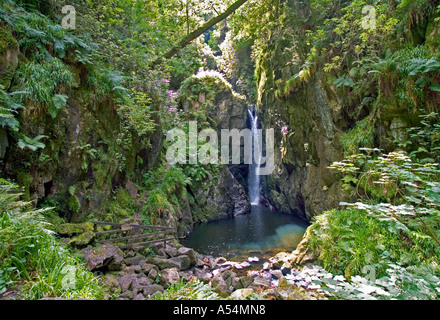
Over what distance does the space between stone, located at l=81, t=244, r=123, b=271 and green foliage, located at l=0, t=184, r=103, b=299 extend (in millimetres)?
1451

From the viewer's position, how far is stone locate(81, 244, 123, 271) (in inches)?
173

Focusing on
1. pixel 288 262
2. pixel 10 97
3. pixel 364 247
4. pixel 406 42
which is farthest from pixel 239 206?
pixel 10 97

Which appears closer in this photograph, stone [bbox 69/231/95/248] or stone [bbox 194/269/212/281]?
stone [bbox 69/231/95/248]

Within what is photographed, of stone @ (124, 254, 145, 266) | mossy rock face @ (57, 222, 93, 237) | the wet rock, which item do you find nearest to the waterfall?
the wet rock

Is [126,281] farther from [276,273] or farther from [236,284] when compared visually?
[276,273]

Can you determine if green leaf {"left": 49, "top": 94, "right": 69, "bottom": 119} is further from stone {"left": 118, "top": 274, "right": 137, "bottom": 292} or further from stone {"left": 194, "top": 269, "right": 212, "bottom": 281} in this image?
stone {"left": 194, "top": 269, "right": 212, "bottom": 281}

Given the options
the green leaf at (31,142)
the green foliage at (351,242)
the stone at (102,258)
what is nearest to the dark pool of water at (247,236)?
the green foliage at (351,242)

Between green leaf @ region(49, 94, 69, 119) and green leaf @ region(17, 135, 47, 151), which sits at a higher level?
green leaf @ region(49, 94, 69, 119)

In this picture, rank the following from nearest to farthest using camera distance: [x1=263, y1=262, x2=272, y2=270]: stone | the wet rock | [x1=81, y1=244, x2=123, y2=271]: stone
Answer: [x1=81, y1=244, x2=123, y2=271]: stone < [x1=263, y1=262, x2=272, y2=270]: stone < the wet rock

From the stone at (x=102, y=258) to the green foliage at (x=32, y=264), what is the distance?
1.45 meters

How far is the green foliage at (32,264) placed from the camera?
2324 mm

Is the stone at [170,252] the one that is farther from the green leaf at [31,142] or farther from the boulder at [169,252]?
the green leaf at [31,142]
